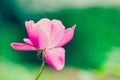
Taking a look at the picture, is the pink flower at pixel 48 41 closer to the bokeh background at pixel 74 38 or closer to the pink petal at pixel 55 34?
the pink petal at pixel 55 34

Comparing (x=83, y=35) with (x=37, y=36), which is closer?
(x=37, y=36)

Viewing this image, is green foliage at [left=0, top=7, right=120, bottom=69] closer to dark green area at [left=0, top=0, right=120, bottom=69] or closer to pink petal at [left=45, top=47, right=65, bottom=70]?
dark green area at [left=0, top=0, right=120, bottom=69]

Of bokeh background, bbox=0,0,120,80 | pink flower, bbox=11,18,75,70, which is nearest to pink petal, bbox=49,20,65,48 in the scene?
pink flower, bbox=11,18,75,70

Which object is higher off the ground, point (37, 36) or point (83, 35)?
point (37, 36)

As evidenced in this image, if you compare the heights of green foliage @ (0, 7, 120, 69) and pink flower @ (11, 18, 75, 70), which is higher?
pink flower @ (11, 18, 75, 70)

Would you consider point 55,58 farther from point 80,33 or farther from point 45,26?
point 80,33

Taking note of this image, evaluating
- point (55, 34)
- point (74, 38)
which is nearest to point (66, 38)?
point (55, 34)
